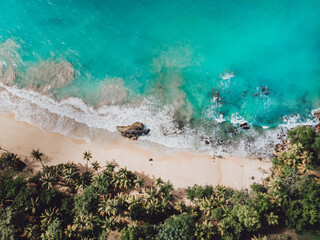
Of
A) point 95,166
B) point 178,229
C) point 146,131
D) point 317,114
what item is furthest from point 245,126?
point 95,166

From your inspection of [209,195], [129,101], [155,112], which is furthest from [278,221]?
[129,101]

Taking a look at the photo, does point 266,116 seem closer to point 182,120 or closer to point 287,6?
point 182,120

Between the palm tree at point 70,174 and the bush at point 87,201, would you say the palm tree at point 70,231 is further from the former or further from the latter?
the palm tree at point 70,174

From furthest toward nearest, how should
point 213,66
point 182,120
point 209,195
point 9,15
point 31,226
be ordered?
point 9,15, point 213,66, point 182,120, point 209,195, point 31,226

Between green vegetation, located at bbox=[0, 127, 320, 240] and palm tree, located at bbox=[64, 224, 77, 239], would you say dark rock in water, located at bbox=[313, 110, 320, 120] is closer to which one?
green vegetation, located at bbox=[0, 127, 320, 240]

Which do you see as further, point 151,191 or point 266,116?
point 266,116

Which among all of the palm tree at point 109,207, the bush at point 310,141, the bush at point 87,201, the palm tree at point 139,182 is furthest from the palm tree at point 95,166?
the bush at point 310,141

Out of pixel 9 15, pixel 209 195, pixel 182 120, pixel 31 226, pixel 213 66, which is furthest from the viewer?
Result: pixel 9 15
